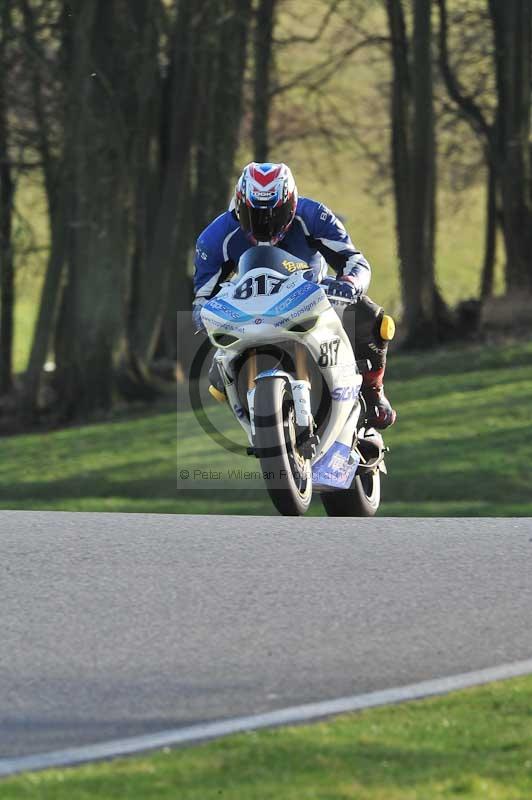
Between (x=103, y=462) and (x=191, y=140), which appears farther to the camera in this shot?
(x=191, y=140)

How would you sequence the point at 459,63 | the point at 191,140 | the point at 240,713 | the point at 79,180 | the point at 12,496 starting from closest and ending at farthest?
the point at 240,713, the point at 12,496, the point at 79,180, the point at 191,140, the point at 459,63

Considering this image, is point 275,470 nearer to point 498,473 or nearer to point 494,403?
point 498,473

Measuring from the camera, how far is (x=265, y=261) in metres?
8.45

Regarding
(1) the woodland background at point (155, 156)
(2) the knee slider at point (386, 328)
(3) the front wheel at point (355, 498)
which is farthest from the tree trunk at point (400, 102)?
(2) the knee slider at point (386, 328)

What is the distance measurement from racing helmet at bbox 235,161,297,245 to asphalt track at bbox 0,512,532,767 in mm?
1730

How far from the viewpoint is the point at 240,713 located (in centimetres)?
570

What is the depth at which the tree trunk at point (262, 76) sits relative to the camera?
29.5 m

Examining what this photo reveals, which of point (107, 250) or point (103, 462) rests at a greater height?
point (107, 250)

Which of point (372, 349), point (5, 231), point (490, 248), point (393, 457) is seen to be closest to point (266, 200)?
point (372, 349)

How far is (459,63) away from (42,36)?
37.3ft

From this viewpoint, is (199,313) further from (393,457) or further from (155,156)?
(155,156)

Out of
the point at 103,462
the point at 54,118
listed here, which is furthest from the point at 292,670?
the point at 54,118

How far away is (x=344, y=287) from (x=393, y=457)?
11252mm

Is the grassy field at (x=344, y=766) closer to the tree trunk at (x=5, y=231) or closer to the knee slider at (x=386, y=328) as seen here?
the knee slider at (x=386, y=328)
